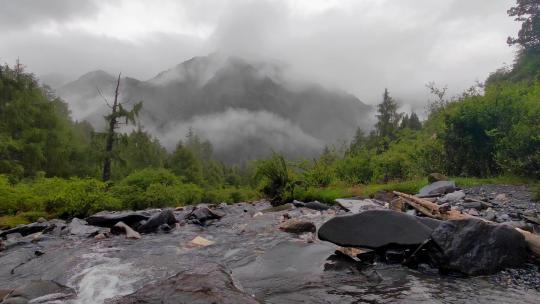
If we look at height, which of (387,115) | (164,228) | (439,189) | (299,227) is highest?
(387,115)

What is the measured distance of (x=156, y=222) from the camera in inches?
491

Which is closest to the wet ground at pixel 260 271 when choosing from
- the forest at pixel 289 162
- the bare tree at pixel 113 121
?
the forest at pixel 289 162

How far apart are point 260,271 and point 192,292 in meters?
2.68

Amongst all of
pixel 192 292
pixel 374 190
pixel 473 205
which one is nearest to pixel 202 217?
pixel 374 190

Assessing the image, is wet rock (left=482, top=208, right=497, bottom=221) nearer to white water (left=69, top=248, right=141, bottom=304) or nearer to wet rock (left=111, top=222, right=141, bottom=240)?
white water (left=69, top=248, right=141, bottom=304)

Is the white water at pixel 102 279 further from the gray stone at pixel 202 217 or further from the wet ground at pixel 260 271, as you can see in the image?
the gray stone at pixel 202 217

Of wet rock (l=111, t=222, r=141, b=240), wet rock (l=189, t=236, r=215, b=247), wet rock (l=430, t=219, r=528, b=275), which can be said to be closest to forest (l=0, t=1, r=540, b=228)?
wet rock (l=111, t=222, r=141, b=240)

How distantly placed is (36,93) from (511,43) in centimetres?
6464

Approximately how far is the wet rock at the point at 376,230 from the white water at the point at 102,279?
3817 mm

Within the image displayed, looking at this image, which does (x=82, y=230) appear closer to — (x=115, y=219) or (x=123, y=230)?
(x=115, y=219)

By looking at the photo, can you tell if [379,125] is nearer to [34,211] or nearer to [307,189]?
[307,189]

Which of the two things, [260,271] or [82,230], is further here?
[82,230]

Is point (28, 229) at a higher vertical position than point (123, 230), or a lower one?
lower

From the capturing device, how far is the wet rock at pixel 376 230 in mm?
7199
